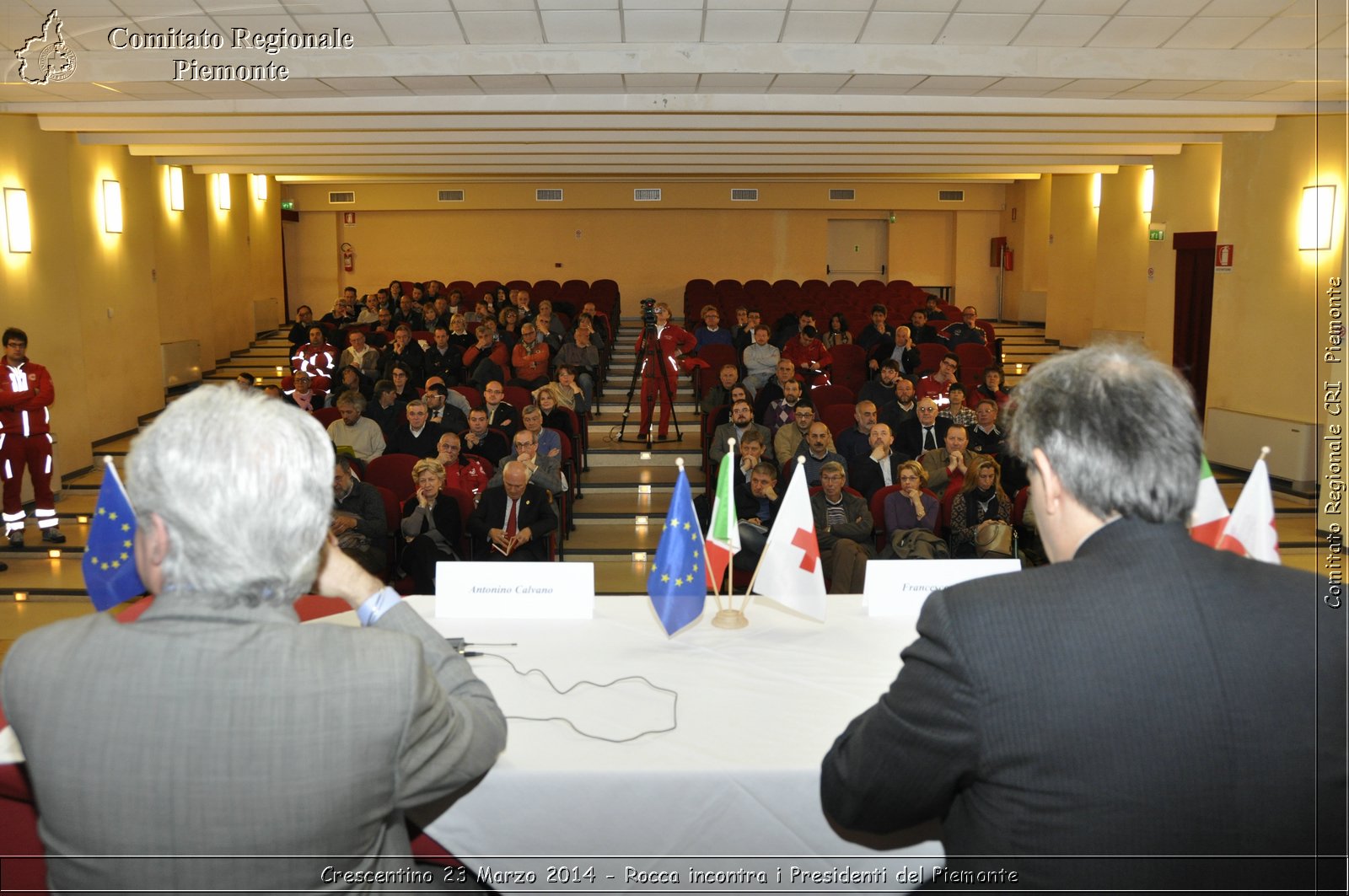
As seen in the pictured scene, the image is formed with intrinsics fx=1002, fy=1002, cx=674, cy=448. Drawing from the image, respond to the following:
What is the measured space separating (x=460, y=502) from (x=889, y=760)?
5.25 meters

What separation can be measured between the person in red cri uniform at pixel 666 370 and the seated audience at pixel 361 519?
3.90 m

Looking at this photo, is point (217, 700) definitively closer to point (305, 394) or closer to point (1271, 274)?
point (305, 394)

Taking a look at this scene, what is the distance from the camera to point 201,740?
47.1 inches

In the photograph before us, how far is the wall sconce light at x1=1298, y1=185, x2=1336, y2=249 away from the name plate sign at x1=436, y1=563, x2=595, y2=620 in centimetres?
758

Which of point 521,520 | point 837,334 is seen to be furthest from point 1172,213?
point 521,520

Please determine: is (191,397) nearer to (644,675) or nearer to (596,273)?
(644,675)

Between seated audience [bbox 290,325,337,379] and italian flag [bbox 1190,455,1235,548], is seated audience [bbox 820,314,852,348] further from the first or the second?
italian flag [bbox 1190,455,1235,548]

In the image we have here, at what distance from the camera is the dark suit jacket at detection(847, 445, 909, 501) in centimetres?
697

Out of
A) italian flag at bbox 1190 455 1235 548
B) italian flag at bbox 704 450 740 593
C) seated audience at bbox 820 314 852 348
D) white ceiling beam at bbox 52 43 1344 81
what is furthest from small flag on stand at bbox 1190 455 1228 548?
seated audience at bbox 820 314 852 348

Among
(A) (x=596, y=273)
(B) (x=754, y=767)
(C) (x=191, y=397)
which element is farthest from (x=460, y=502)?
(A) (x=596, y=273)

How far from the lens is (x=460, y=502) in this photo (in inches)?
248

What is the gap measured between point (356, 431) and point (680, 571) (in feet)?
19.0

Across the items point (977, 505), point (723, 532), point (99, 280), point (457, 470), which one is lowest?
point (977, 505)

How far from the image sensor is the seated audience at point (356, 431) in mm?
7938
